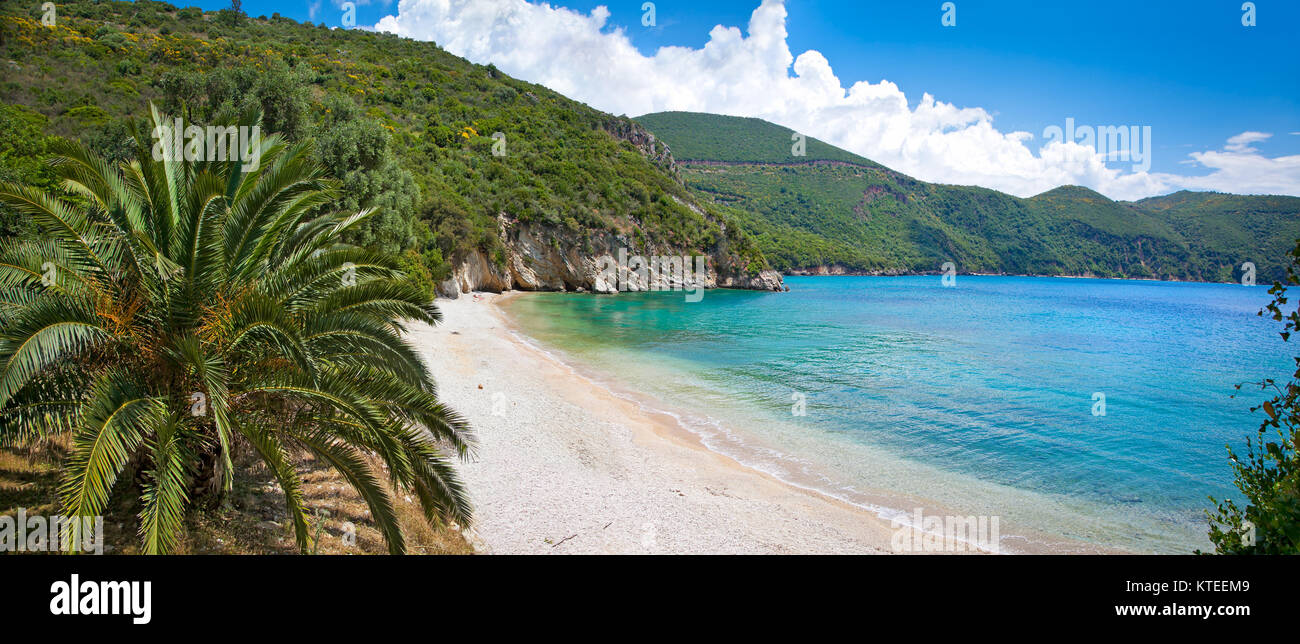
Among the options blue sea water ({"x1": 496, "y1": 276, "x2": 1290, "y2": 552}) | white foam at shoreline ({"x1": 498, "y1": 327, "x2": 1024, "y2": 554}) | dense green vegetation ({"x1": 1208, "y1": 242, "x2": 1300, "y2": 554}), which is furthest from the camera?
blue sea water ({"x1": 496, "y1": 276, "x2": 1290, "y2": 552})

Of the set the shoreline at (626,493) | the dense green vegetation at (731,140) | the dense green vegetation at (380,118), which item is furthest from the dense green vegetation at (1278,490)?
the dense green vegetation at (731,140)

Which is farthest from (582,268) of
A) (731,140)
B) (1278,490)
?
(731,140)

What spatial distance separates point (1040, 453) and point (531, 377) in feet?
51.2

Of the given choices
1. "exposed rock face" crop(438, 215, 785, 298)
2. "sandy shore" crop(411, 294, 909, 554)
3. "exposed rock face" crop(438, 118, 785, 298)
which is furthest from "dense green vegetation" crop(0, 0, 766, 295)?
"sandy shore" crop(411, 294, 909, 554)

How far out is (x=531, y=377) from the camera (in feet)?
68.0

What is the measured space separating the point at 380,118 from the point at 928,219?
171 m

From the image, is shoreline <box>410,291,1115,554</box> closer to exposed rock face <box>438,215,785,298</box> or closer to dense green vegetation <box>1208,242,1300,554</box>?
dense green vegetation <box>1208,242,1300,554</box>

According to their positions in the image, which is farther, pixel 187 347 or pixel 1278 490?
pixel 187 347

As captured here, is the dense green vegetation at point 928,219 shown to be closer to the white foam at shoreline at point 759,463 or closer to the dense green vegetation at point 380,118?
the dense green vegetation at point 380,118

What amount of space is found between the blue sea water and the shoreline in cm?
106

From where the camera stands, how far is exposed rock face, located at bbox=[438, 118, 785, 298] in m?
56.9

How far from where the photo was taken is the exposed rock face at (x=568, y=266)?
5720 cm

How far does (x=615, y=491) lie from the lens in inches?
430

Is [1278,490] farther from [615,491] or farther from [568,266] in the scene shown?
[568,266]
